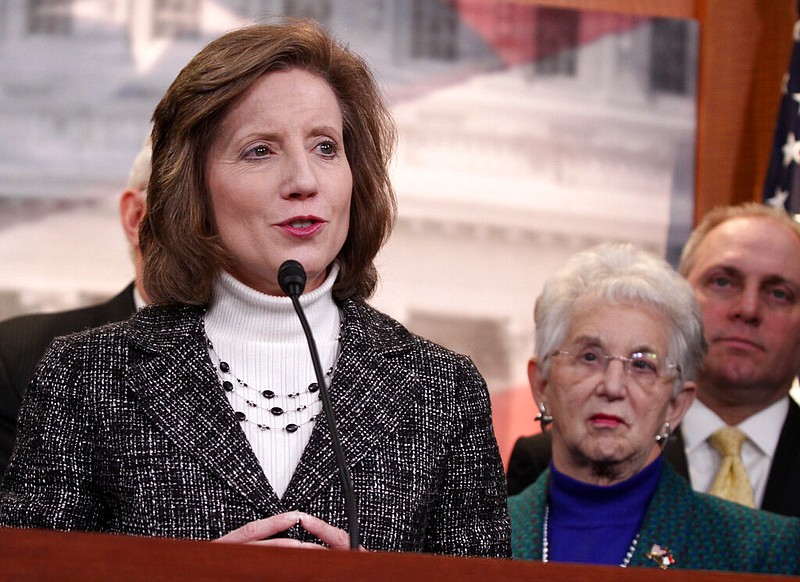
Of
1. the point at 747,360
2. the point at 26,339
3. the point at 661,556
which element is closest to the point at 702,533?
the point at 661,556

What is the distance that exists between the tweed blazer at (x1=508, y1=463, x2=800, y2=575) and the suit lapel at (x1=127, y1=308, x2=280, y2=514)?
979 mm

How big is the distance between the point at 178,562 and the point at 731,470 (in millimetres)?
2130

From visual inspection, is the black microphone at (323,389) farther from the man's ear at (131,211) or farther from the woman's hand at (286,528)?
the man's ear at (131,211)

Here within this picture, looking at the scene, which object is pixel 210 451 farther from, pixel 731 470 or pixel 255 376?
pixel 731 470

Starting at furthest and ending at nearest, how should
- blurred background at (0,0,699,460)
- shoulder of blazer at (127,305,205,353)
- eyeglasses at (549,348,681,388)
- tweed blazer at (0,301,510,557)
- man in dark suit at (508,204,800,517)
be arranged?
1. blurred background at (0,0,699,460)
2. man in dark suit at (508,204,800,517)
3. eyeglasses at (549,348,681,388)
4. shoulder of blazer at (127,305,205,353)
5. tweed blazer at (0,301,510,557)

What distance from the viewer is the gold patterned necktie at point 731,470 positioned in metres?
3.00

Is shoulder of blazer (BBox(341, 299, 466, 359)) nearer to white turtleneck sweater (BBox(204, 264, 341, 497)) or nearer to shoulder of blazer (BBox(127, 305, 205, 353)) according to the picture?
white turtleneck sweater (BBox(204, 264, 341, 497))

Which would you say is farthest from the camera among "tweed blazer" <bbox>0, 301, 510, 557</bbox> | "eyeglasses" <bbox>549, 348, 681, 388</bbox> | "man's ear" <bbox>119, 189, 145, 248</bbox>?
"man's ear" <bbox>119, 189, 145, 248</bbox>

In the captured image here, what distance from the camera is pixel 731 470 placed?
3.06m

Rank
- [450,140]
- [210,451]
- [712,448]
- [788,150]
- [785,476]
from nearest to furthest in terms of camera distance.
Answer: [210,451] < [785,476] < [712,448] < [788,150] < [450,140]

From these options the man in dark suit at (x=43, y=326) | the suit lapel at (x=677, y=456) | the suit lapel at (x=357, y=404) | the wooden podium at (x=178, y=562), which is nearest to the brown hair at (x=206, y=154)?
the suit lapel at (x=357, y=404)

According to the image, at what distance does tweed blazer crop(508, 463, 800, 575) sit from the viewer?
251 cm

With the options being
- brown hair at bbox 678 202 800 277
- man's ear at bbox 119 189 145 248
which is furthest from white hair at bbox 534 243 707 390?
man's ear at bbox 119 189 145 248

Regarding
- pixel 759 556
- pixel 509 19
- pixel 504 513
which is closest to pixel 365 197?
pixel 504 513
